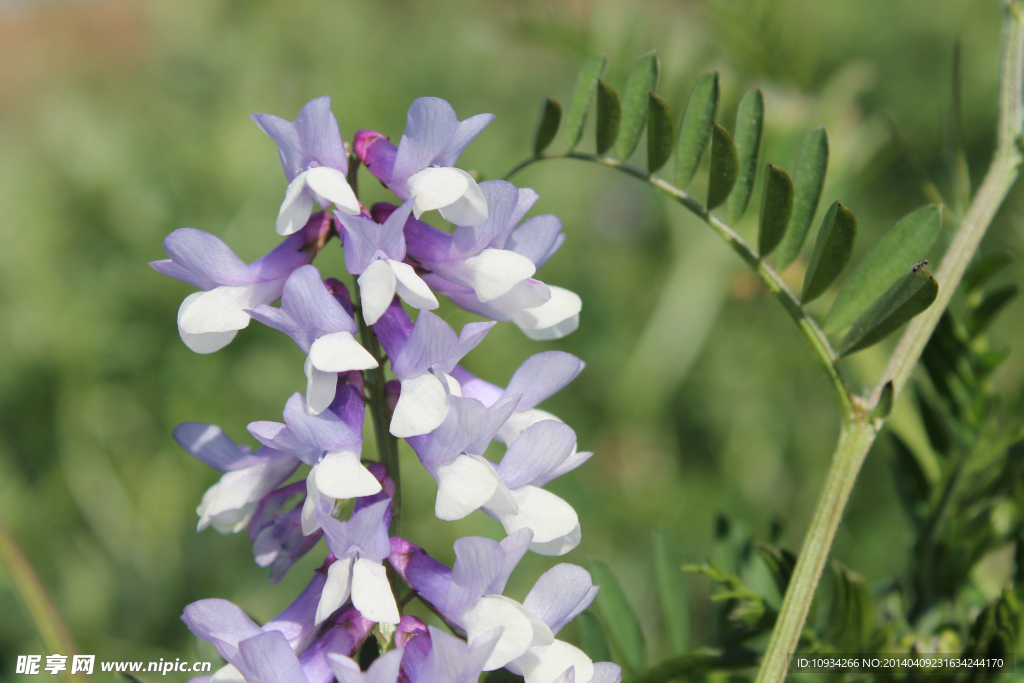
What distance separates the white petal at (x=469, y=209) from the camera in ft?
1.39

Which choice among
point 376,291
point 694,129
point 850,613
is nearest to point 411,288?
point 376,291

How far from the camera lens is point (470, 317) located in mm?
1466

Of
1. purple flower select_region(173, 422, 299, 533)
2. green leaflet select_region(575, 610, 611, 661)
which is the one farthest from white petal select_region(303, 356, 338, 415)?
green leaflet select_region(575, 610, 611, 661)

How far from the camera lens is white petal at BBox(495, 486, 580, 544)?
17.0 inches

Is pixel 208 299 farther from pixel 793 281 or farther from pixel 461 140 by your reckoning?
pixel 793 281

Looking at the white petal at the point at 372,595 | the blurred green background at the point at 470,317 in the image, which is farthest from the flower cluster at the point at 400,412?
the blurred green background at the point at 470,317

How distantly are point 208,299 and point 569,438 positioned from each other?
8.7 inches

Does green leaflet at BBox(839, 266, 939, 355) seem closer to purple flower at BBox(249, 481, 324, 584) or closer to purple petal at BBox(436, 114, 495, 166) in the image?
purple petal at BBox(436, 114, 495, 166)

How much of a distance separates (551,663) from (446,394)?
0.51ft

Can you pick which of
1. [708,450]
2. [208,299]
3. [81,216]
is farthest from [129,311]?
[208,299]

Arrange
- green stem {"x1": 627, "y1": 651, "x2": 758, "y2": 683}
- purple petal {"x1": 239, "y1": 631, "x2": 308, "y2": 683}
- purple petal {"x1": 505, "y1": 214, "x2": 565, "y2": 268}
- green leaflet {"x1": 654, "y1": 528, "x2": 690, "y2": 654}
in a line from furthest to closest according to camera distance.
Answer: green leaflet {"x1": 654, "y1": 528, "x2": 690, "y2": 654} → green stem {"x1": 627, "y1": 651, "x2": 758, "y2": 683} → purple petal {"x1": 505, "y1": 214, "x2": 565, "y2": 268} → purple petal {"x1": 239, "y1": 631, "x2": 308, "y2": 683}

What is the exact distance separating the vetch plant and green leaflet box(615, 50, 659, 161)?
0.02m

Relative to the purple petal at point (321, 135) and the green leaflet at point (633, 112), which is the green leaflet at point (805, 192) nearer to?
the green leaflet at point (633, 112)

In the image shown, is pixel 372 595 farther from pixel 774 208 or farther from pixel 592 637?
pixel 774 208
